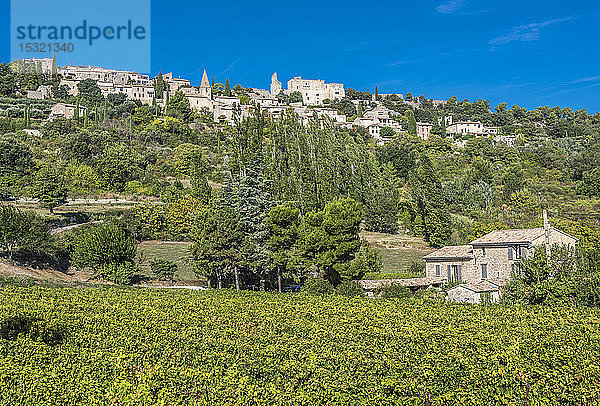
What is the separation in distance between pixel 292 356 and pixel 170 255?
32.0 m

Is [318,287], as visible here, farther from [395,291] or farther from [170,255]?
[170,255]

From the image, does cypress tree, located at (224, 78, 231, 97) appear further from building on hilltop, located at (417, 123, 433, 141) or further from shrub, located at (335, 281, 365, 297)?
shrub, located at (335, 281, 365, 297)

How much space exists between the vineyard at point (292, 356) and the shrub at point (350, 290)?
760cm

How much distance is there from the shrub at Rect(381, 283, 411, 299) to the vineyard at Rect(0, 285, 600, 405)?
8080mm

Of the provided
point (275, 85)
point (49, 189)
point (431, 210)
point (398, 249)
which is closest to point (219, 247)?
point (398, 249)

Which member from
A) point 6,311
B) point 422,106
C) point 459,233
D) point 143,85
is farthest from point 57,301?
point 422,106

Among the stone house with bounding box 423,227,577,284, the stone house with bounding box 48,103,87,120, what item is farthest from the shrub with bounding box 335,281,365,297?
the stone house with bounding box 48,103,87,120

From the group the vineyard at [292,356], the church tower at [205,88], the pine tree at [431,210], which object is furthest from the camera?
the church tower at [205,88]

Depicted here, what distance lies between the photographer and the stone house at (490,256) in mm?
32156

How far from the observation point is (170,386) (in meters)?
11.8

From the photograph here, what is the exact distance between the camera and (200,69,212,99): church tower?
121287 mm

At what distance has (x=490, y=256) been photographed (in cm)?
3375

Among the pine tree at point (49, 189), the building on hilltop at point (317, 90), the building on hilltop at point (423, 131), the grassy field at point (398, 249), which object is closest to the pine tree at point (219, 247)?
the grassy field at point (398, 249)

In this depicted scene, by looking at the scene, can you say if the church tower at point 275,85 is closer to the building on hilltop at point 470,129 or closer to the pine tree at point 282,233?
the building on hilltop at point 470,129
